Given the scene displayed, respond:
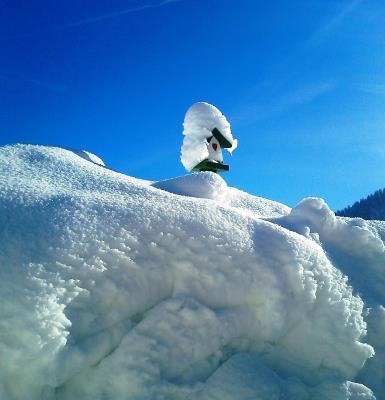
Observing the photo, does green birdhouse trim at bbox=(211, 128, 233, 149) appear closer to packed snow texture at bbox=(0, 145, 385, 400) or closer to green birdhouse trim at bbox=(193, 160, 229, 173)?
green birdhouse trim at bbox=(193, 160, 229, 173)

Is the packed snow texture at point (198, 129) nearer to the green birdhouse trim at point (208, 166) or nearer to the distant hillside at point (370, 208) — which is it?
the green birdhouse trim at point (208, 166)

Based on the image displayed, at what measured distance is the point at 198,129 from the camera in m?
7.55

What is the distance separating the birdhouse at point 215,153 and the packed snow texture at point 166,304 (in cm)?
378

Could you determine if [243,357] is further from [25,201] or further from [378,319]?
[25,201]

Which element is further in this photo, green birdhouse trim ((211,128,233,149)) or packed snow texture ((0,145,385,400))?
green birdhouse trim ((211,128,233,149))

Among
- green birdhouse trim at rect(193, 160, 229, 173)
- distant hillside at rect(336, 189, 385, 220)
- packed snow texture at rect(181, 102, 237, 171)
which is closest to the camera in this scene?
packed snow texture at rect(181, 102, 237, 171)

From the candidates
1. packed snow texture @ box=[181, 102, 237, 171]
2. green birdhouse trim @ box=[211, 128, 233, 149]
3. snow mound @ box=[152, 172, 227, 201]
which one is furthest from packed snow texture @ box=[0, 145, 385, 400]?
green birdhouse trim @ box=[211, 128, 233, 149]

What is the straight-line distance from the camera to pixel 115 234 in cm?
304

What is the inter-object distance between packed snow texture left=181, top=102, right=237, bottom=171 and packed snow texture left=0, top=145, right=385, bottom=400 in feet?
12.2

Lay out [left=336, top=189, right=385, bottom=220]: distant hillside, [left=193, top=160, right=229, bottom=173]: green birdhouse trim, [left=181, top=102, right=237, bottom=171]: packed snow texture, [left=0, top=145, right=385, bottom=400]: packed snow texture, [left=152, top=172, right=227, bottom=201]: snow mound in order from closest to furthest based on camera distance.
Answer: [left=0, top=145, right=385, bottom=400]: packed snow texture → [left=152, top=172, right=227, bottom=201]: snow mound → [left=181, top=102, right=237, bottom=171]: packed snow texture → [left=193, top=160, right=229, bottom=173]: green birdhouse trim → [left=336, top=189, right=385, bottom=220]: distant hillside

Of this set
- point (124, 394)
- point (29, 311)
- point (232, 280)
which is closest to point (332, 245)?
point (232, 280)

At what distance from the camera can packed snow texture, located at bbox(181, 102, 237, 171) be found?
7516mm

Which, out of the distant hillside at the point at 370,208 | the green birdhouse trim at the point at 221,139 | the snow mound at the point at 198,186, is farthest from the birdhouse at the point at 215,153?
the distant hillside at the point at 370,208

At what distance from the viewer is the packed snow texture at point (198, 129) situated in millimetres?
7516
